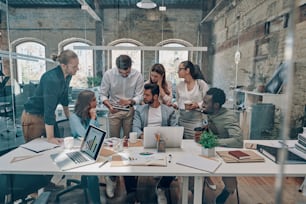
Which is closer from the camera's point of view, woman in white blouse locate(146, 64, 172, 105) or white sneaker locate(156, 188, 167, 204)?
white sneaker locate(156, 188, 167, 204)

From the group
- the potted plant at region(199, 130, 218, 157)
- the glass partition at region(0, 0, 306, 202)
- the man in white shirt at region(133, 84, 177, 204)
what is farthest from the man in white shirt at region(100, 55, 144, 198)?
the potted plant at region(199, 130, 218, 157)

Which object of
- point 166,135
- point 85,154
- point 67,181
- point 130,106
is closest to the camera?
point 85,154

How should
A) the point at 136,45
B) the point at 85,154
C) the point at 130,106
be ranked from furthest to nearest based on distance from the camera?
the point at 136,45
the point at 130,106
the point at 85,154

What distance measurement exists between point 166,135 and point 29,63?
3.41 meters

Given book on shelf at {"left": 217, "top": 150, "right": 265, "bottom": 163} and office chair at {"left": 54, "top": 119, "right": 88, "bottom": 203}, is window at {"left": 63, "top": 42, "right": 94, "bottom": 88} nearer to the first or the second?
office chair at {"left": 54, "top": 119, "right": 88, "bottom": 203}

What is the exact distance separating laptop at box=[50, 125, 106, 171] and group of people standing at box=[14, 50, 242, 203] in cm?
35

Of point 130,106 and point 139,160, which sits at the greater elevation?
point 130,106

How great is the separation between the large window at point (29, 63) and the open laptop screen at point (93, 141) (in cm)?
260

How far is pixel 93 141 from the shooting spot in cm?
182

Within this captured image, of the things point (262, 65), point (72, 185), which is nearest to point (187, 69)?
point (262, 65)

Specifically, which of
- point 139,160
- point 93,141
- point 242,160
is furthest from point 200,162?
point 93,141

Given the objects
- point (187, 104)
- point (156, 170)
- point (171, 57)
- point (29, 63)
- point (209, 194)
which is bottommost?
point (209, 194)

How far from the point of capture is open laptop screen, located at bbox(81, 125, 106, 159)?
1747 millimetres

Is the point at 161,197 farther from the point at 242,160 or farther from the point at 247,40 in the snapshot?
the point at 247,40
